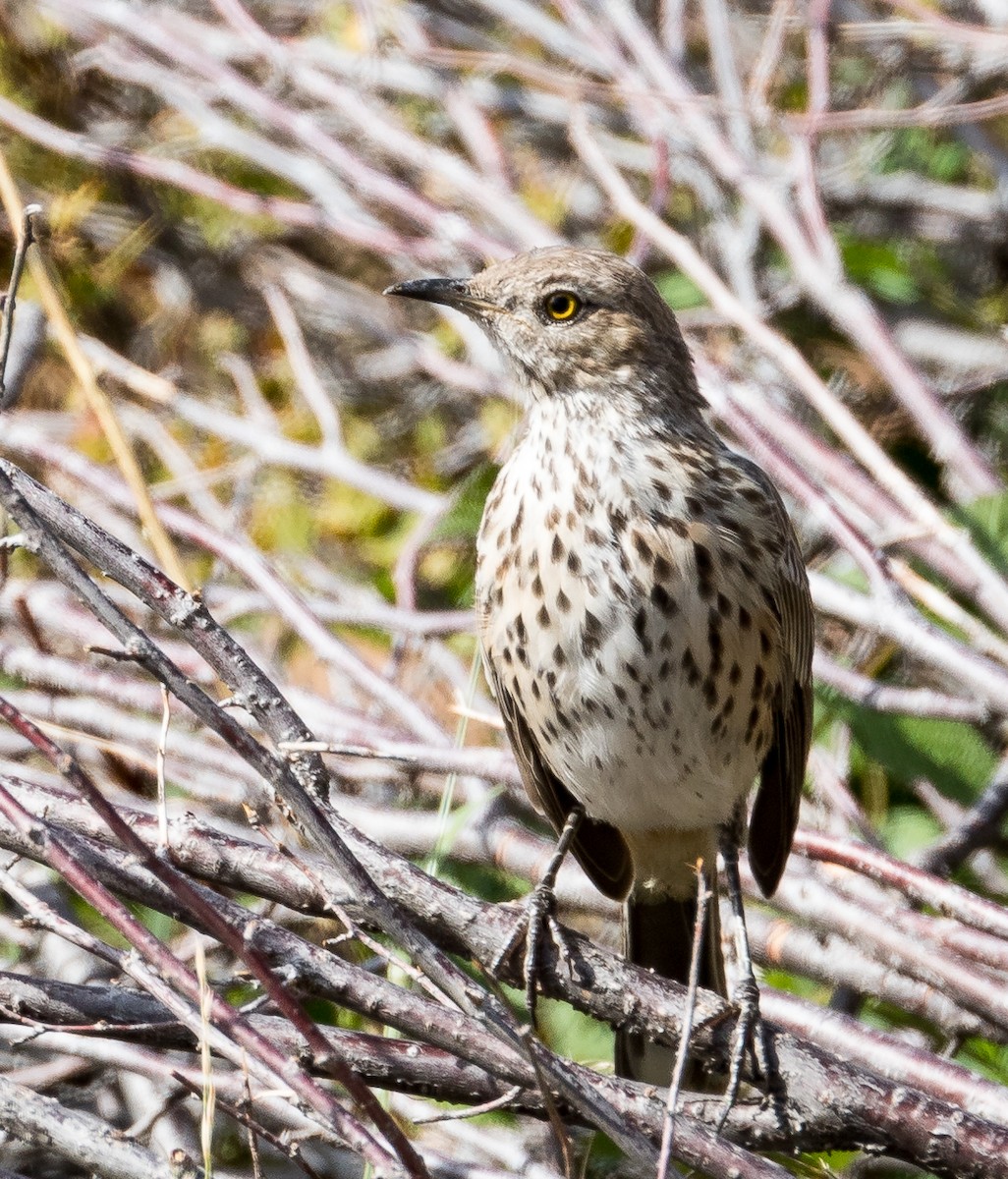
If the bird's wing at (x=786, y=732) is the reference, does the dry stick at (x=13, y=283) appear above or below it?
above

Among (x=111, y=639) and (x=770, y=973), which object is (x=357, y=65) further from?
(x=770, y=973)

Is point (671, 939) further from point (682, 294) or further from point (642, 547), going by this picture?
point (682, 294)

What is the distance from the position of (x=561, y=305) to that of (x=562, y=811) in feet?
4.31

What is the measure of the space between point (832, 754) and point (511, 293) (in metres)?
1.71

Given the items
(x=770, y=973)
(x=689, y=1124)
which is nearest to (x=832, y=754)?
(x=770, y=973)

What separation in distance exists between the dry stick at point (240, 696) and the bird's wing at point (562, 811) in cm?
147

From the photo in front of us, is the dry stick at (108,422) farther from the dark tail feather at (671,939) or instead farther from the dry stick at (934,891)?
the dark tail feather at (671,939)

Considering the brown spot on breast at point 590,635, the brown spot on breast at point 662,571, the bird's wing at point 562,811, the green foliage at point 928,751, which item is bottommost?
the bird's wing at point 562,811

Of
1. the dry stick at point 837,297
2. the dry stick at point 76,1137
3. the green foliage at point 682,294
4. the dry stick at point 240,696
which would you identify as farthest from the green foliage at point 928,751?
the dry stick at point 76,1137

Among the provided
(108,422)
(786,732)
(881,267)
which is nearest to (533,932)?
(786,732)

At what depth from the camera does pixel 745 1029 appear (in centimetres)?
327

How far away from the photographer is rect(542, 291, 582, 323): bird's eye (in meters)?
4.21

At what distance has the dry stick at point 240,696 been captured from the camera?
227 centimetres

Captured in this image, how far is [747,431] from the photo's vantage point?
4551 millimetres
